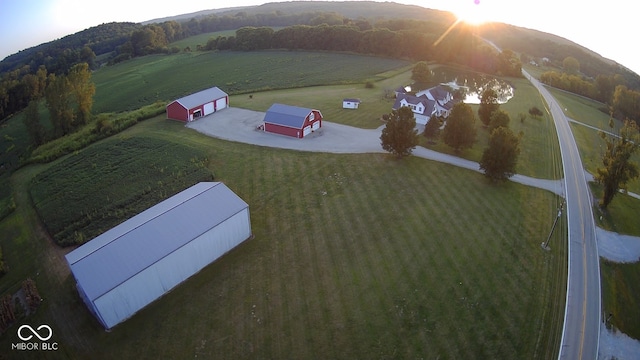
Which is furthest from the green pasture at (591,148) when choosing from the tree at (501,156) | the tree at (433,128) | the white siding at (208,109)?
the white siding at (208,109)

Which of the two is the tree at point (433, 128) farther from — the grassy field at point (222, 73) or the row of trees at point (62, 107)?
the row of trees at point (62, 107)

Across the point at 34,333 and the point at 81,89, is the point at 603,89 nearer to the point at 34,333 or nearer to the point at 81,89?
the point at 81,89

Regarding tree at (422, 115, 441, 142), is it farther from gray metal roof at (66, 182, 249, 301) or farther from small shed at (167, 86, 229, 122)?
small shed at (167, 86, 229, 122)

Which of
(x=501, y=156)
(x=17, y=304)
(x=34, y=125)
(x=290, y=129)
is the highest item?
(x=501, y=156)

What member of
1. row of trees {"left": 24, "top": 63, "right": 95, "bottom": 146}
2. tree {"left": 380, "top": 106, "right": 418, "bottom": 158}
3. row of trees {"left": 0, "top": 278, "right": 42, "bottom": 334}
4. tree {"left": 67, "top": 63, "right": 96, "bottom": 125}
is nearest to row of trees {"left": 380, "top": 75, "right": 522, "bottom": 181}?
tree {"left": 380, "top": 106, "right": 418, "bottom": 158}

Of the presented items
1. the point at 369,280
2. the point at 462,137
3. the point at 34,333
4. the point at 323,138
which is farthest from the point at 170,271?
the point at 462,137

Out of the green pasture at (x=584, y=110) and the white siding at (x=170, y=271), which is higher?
the green pasture at (x=584, y=110)

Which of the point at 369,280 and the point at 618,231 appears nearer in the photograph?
the point at 369,280
